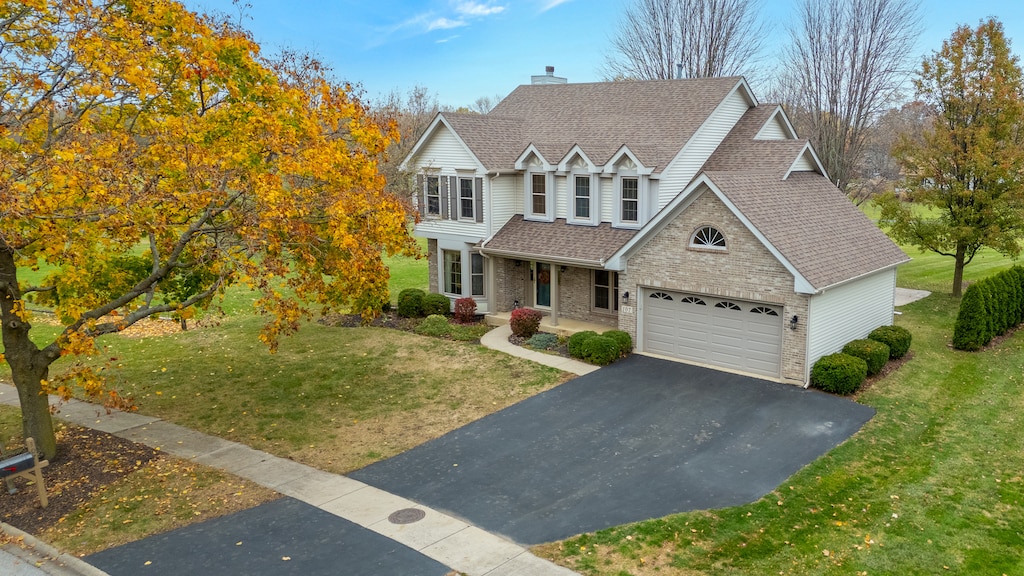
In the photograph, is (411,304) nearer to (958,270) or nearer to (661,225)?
(661,225)

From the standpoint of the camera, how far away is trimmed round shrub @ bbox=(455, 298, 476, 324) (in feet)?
83.5

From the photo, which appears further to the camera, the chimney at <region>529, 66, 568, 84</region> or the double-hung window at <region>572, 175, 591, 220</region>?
the chimney at <region>529, 66, 568, 84</region>

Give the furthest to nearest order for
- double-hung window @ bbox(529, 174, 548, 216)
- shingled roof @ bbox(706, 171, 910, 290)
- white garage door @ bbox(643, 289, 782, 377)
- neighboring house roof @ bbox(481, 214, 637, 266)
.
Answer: double-hung window @ bbox(529, 174, 548, 216) < neighboring house roof @ bbox(481, 214, 637, 266) < white garage door @ bbox(643, 289, 782, 377) < shingled roof @ bbox(706, 171, 910, 290)

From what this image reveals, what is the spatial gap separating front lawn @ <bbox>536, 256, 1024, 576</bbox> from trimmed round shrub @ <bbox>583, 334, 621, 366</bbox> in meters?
6.65

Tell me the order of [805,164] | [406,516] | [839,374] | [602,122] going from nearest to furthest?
[406,516]
[839,374]
[805,164]
[602,122]

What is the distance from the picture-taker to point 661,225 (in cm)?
1995

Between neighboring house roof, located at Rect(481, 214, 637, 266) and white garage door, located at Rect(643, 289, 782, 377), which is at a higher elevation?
neighboring house roof, located at Rect(481, 214, 637, 266)

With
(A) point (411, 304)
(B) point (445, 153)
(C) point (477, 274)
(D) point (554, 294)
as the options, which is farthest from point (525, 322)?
(B) point (445, 153)

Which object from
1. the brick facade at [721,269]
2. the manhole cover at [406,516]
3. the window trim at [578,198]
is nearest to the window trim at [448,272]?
the window trim at [578,198]

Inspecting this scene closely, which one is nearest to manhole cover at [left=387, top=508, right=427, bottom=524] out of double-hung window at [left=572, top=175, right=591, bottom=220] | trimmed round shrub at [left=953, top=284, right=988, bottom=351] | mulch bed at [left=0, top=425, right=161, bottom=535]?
mulch bed at [left=0, top=425, right=161, bottom=535]

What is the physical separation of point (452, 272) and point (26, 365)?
15.1m

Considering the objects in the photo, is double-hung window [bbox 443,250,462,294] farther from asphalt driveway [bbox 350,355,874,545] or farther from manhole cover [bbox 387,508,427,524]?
manhole cover [bbox 387,508,427,524]

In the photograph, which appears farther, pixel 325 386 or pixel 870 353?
pixel 325 386

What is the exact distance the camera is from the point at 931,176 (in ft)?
91.0
